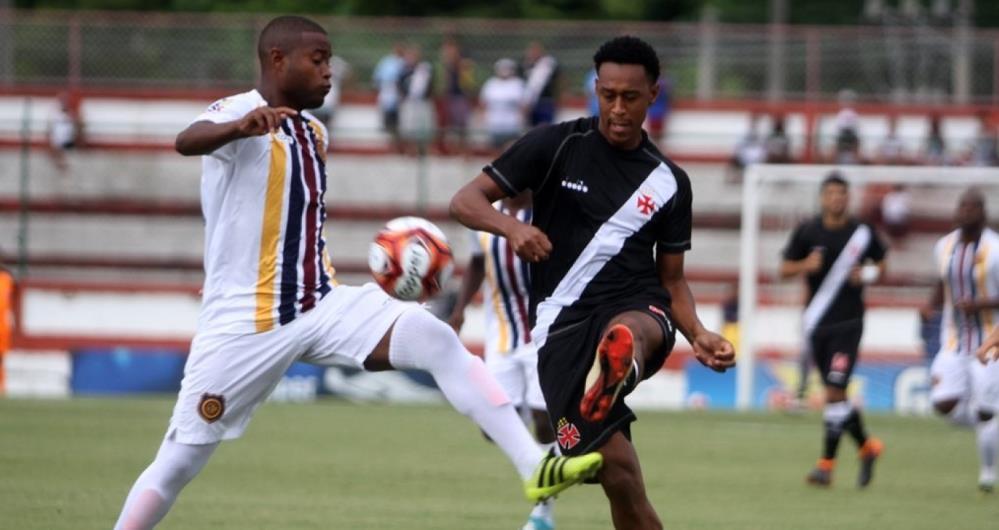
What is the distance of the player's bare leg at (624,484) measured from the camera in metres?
6.98

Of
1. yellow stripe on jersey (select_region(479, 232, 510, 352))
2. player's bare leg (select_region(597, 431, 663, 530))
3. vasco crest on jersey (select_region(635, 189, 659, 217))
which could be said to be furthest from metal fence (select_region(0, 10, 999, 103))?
player's bare leg (select_region(597, 431, 663, 530))

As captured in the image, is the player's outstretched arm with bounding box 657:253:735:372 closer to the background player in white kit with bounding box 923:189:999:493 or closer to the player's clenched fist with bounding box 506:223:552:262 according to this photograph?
the player's clenched fist with bounding box 506:223:552:262

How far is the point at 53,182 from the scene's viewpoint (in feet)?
93.9

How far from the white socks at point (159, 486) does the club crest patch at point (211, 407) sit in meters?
0.13

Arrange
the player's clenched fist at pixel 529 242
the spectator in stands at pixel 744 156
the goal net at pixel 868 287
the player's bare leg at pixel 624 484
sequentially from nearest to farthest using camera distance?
the player's clenched fist at pixel 529 242 → the player's bare leg at pixel 624 484 → the goal net at pixel 868 287 → the spectator in stands at pixel 744 156

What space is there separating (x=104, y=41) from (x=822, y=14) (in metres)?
15.2

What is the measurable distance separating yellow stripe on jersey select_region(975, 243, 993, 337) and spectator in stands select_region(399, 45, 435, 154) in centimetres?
1580

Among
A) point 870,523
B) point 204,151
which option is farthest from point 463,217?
point 870,523

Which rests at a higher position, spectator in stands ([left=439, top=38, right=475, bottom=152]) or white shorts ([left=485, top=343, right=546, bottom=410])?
spectator in stands ([left=439, top=38, right=475, bottom=152])

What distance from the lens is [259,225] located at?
7.49 m

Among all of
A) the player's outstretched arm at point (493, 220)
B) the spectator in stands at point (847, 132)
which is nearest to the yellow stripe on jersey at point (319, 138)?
the player's outstretched arm at point (493, 220)

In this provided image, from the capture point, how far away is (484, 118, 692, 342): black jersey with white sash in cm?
732

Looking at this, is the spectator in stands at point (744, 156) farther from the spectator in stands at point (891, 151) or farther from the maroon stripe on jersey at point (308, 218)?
the maroon stripe on jersey at point (308, 218)

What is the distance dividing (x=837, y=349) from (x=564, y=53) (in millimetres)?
16616
